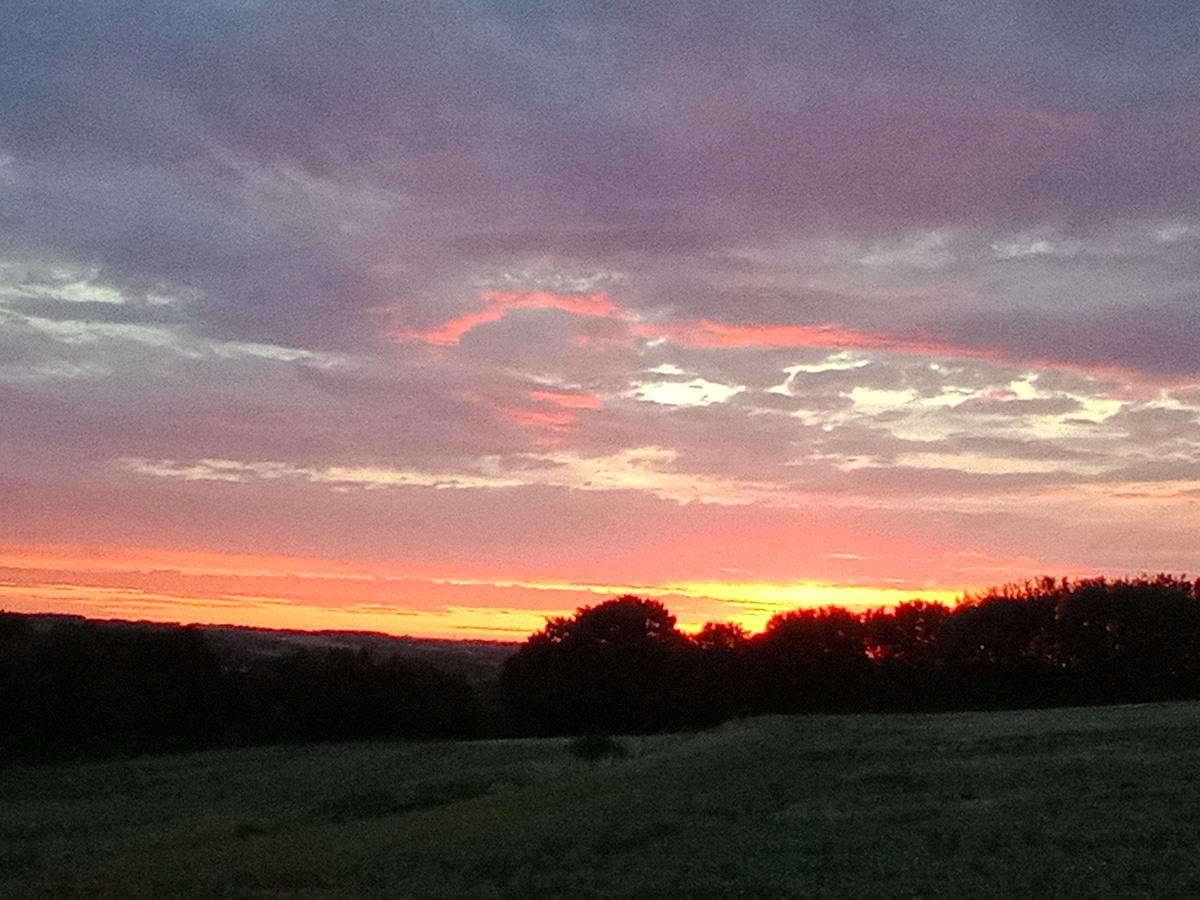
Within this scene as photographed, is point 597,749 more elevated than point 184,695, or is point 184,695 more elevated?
point 184,695

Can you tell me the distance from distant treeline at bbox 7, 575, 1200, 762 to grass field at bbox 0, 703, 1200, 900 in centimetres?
2819

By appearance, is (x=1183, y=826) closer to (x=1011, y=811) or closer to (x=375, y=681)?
(x=1011, y=811)

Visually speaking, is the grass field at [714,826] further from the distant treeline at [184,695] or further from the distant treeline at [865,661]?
the distant treeline at [865,661]

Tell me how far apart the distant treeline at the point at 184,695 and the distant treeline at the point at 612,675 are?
90 millimetres

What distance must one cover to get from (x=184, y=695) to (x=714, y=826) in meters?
58.3

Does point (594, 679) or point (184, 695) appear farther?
point (594, 679)

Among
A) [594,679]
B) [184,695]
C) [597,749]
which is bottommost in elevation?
[597,749]

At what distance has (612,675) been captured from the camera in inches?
3199

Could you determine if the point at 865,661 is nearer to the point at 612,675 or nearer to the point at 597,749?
the point at 612,675

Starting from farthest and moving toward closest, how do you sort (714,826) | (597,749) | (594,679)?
(594,679) → (597,749) → (714,826)

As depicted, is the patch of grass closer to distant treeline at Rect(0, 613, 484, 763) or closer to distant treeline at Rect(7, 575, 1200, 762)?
distant treeline at Rect(7, 575, 1200, 762)

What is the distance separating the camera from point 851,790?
87.5 ft

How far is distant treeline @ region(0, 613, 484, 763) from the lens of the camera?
68.2m

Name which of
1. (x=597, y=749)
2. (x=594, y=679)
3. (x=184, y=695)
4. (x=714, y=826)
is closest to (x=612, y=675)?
(x=594, y=679)
